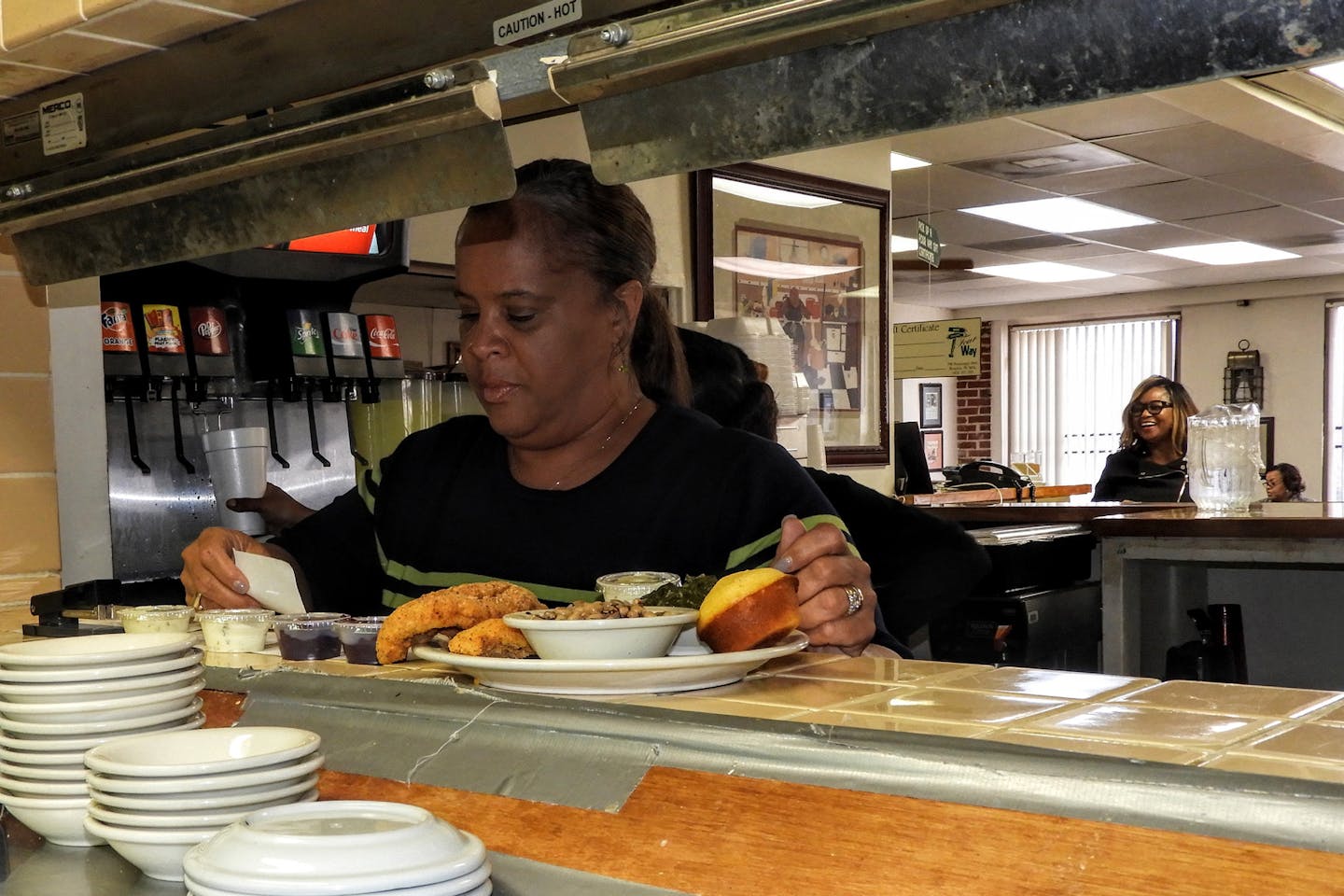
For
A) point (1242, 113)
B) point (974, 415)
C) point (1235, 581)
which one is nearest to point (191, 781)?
point (1235, 581)

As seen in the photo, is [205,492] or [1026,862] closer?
[1026,862]

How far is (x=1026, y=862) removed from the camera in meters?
0.78

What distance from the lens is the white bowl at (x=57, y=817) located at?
3.29ft

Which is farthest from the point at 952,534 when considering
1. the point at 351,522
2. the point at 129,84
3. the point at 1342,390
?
the point at 1342,390

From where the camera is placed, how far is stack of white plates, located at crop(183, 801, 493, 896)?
0.70 metres

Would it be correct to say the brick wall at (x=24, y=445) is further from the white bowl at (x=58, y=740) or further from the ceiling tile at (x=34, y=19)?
the white bowl at (x=58, y=740)

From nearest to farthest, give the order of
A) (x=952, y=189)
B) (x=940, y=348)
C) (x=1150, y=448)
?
(x=940, y=348), (x=1150, y=448), (x=952, y=189)

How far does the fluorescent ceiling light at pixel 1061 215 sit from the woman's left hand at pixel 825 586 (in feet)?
20.5

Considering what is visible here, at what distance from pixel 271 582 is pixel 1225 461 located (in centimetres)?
323

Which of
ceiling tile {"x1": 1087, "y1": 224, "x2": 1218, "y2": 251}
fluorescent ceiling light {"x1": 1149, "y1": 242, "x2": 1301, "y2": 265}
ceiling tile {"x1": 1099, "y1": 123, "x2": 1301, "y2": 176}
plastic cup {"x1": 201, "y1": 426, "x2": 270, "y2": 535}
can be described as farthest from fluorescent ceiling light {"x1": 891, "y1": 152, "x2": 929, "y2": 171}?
plastic cup {"x1": 201, "y1": 426, "x2": 270, "y2": 535}

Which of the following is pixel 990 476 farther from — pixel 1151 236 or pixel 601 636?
pixel 601 636

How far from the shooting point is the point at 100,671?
42.3 inches

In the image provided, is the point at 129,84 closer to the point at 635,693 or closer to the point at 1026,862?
the point at 635,693

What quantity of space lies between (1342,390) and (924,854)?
1150cm
